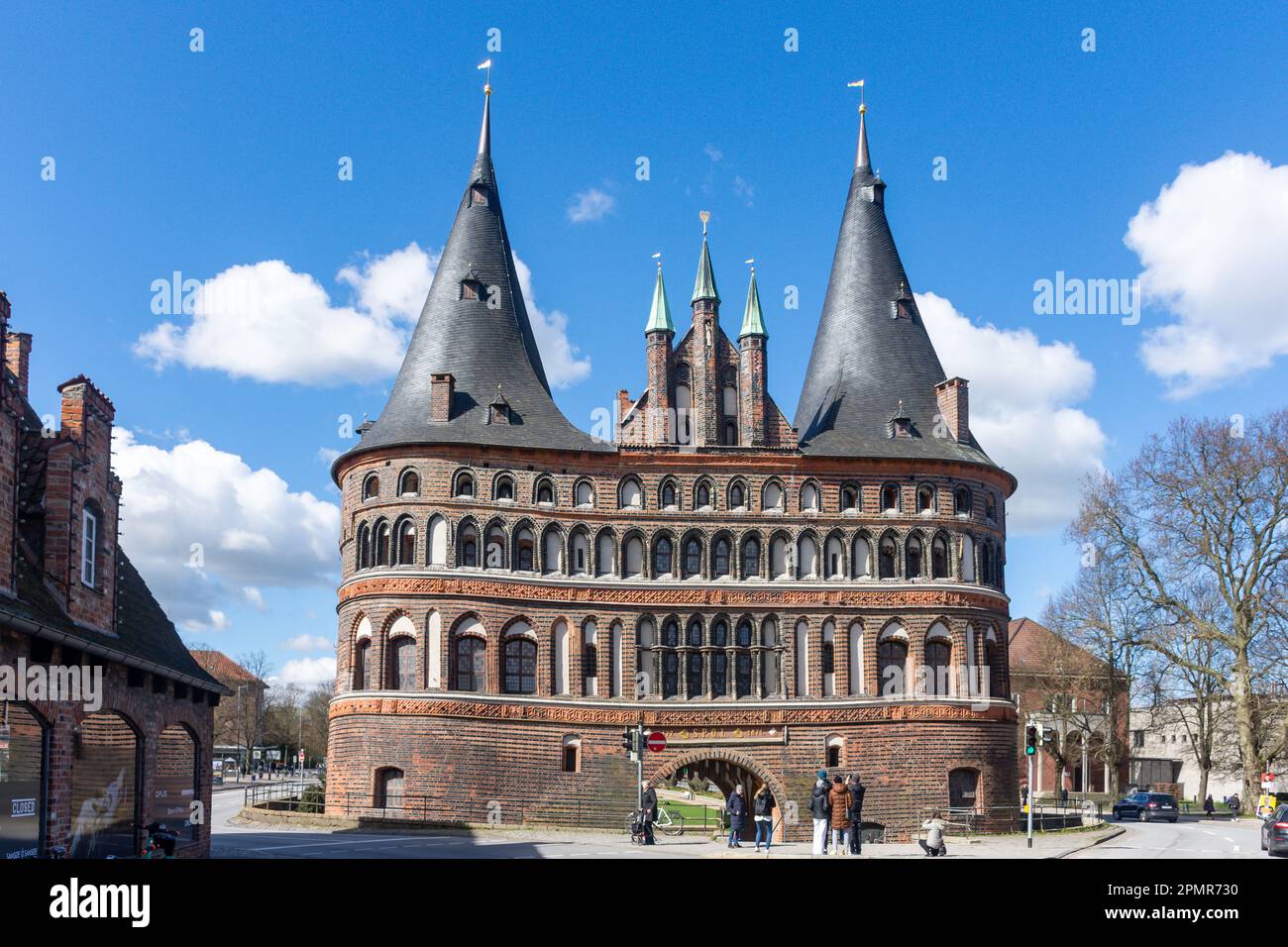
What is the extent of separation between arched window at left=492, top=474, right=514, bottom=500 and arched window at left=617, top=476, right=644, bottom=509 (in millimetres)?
3605

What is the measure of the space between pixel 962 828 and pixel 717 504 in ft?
42.8

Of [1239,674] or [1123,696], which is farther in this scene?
[1123,696]

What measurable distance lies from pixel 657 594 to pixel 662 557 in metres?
1.29

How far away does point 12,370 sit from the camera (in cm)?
2180

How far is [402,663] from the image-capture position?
146 ft

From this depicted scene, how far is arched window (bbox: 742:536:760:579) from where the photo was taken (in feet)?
153

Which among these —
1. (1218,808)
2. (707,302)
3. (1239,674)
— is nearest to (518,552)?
(707,302)

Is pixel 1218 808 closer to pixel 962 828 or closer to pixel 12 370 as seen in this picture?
pixel 962 828

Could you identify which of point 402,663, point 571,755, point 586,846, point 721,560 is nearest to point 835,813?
point 586,846

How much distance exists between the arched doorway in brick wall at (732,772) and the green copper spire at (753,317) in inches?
550

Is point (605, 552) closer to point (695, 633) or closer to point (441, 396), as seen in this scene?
point (695, 633)

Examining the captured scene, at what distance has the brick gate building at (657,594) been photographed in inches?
1741

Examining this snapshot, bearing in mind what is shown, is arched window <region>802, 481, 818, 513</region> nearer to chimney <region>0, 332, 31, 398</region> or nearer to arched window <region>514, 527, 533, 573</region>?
arched window <region>514, 527, 533, 573</region>

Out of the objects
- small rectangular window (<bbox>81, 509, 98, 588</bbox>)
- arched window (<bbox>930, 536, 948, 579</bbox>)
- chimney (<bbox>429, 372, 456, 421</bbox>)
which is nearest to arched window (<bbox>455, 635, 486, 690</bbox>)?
chimney (<bbox>429, 372, 456, 421</bbox>)
